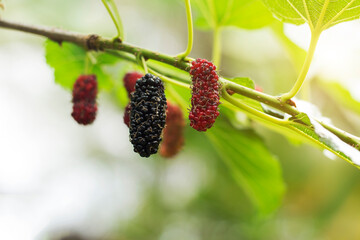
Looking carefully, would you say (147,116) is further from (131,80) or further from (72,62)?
(72,62)

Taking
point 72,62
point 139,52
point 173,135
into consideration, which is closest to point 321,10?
point 139,52

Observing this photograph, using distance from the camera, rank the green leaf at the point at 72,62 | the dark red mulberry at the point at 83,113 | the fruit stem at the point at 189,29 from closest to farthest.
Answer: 1. the fruit stem at the point at 189,29
2. the dark red mulberry at the point at 83,113
3. the green leaf at the point at 72,62

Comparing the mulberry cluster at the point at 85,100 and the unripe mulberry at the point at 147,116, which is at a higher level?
the mulberry cluster at the point at 85,100

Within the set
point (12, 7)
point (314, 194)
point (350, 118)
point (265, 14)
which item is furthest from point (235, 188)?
point (12, 7)

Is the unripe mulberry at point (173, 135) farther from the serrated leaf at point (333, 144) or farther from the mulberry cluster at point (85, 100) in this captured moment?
the serrated leaf at point (333, 144)

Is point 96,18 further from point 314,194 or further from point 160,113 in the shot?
point 160,113

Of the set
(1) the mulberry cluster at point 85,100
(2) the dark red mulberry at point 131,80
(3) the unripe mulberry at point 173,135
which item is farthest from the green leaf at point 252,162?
(1) the mulberry cluster at point 85,100
